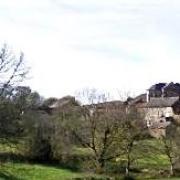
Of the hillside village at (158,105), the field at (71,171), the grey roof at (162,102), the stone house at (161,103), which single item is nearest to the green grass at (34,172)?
the field at (71,171)

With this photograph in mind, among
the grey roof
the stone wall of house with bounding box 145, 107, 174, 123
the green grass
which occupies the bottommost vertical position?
the green grass

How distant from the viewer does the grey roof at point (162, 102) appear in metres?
123

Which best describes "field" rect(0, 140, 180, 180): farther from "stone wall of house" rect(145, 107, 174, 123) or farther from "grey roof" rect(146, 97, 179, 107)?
"grey roof" rect(146, 97, 179, 107)

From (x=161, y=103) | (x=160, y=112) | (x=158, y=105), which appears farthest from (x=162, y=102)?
(x=160, y=112)

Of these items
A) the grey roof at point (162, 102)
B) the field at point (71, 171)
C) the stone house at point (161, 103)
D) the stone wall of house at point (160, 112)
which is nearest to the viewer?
the field at point (71, 171)

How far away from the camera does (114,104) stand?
6719cm

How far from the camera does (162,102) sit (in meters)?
126

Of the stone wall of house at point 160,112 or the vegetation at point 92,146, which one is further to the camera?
the stone wall of house at point 160,112

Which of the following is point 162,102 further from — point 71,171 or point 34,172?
point 34,172

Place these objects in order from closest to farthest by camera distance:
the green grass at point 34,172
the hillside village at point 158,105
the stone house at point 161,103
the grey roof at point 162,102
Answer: the green grass at point 34,172 → the hillside village at point 158,105 → the stone house at point 161,103 → the grey roof at point 162,102

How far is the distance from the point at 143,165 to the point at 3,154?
602 inches

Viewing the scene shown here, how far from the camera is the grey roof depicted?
122744 mm

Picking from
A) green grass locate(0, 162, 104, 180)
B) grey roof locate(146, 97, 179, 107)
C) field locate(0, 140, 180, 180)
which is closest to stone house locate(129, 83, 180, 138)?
grey roof locate(146, 97, 179, 107)

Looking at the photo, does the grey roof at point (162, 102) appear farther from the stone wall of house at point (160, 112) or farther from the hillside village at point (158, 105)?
the stone wall of house at point (160, 112)
